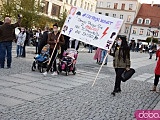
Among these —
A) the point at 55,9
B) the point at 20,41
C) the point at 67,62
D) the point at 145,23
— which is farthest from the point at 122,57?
the point at 145,23

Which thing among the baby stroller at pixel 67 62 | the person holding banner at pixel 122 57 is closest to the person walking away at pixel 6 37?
the baby stroller at pixel 67 62

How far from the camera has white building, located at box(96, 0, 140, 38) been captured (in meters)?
78.9

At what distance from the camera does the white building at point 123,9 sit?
7888 cm

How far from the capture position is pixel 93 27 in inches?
389

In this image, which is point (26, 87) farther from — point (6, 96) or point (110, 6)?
point (110, 6)

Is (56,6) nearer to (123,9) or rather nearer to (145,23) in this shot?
(123,9)

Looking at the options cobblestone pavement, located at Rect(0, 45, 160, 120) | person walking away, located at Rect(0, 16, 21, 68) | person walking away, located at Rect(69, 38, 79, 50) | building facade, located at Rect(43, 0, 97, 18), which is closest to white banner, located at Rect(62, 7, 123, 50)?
cobblestone pavement, located at Rect(0, 45, 160, 120)

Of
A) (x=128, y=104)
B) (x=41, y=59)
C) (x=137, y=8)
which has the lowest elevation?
(x=128, y=104)

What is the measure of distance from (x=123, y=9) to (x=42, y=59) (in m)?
72.2

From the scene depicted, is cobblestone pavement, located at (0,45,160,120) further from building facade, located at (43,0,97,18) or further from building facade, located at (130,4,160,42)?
building facade, located at (130,4,160,42)

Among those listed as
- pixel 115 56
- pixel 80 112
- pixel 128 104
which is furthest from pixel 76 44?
pixel 80 112

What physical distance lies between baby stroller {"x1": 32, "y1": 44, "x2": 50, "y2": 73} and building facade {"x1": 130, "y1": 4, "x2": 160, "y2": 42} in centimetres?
6542

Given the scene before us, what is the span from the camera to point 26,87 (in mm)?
8062

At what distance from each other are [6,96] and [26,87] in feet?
4.01
